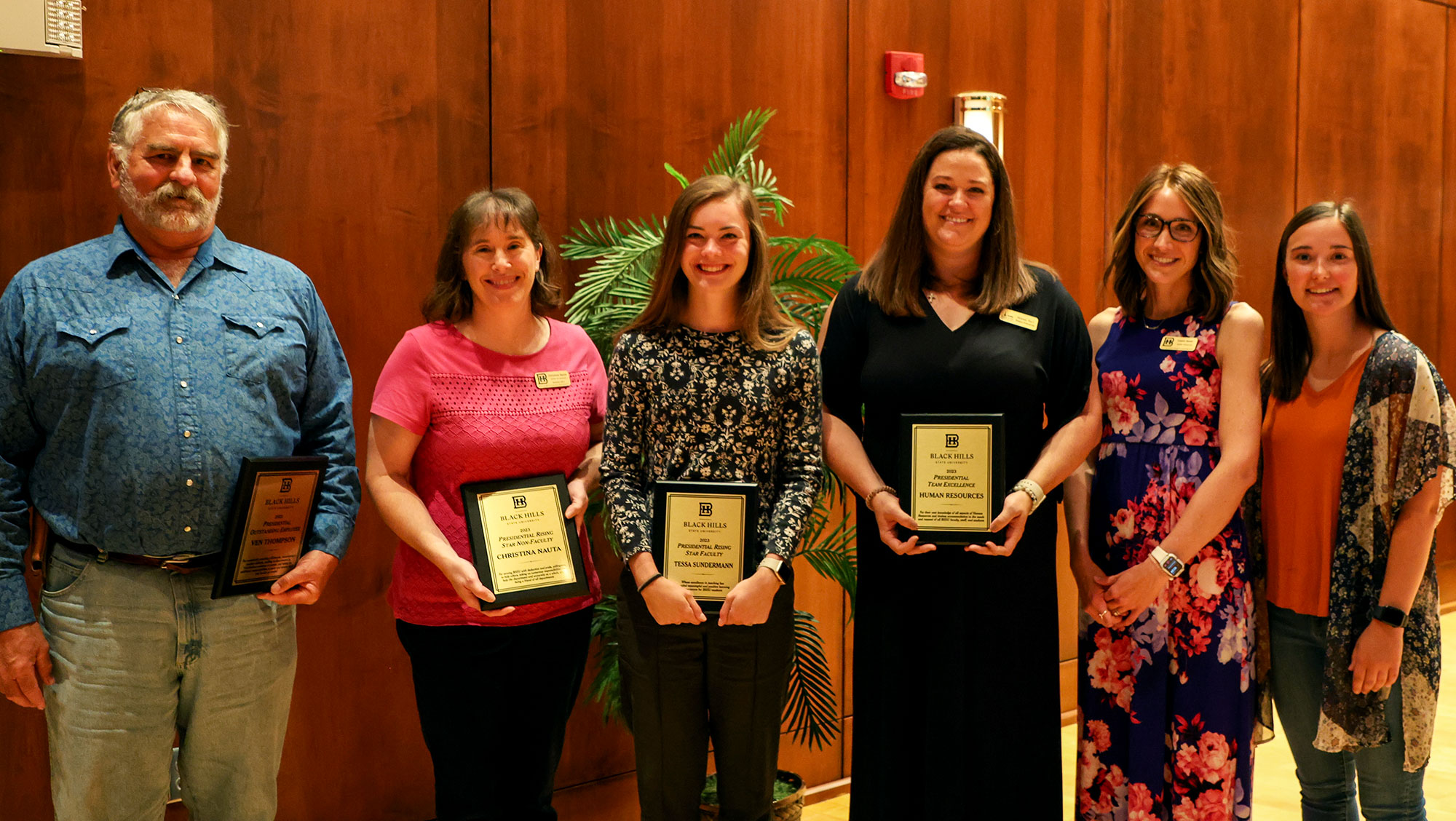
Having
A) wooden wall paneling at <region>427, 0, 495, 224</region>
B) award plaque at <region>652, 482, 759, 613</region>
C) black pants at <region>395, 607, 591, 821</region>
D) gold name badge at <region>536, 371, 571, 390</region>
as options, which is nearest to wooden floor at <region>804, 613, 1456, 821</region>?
black pants at <region>395, 607, 591, 821</region>

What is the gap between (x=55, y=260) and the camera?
2.21 m

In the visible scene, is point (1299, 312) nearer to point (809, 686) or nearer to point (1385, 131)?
point (809, 686)

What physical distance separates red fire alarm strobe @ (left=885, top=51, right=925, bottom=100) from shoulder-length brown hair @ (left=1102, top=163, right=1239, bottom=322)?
4.91 feet

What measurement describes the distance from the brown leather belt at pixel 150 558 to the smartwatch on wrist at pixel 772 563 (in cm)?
106

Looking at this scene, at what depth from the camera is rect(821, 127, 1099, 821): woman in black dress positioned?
2.41 meters

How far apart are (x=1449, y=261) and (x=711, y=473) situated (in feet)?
19.7

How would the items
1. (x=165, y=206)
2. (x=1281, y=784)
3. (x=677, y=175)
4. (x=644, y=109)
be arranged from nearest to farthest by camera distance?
(x=165, y=206) < (x=677, y=175) < (x=644, y=109) < (x=1281, y=784)

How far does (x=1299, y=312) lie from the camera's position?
2717mm

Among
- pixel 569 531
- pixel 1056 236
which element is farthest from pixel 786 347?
pixel 1056 236

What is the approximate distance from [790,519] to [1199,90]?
3.79 m

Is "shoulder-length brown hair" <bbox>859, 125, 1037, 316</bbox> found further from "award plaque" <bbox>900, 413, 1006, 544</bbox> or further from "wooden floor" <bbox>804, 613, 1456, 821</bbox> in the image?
"wooden floor" <bbox>804, 613, 1456, 821</bbox>

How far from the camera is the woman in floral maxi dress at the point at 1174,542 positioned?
2473 mm

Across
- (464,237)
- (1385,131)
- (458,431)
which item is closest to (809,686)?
(458,431)

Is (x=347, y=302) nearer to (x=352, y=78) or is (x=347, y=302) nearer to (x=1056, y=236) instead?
(x=352, y=78)
